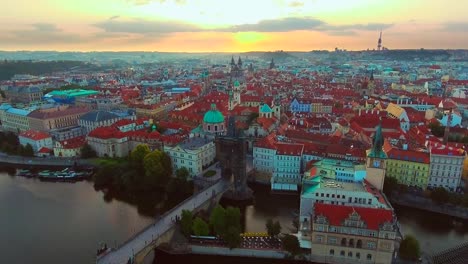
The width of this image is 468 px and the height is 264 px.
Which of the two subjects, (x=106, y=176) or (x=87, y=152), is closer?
(x=106, y=176)

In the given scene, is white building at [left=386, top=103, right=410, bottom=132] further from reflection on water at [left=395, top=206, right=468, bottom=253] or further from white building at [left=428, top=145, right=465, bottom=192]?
reflection on water at [left=395, top=206, right=468, bottom=253]

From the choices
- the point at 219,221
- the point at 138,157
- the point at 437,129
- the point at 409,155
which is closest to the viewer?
the point at 219,221

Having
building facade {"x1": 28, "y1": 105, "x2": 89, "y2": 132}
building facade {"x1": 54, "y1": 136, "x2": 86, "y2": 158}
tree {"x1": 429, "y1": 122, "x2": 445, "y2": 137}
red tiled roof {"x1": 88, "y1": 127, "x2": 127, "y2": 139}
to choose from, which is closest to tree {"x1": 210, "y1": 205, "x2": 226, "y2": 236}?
red tiled roof {"x1": 88, "y1": 127, "x2": 127, "y2": 139}

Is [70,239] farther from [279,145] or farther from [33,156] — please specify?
[33,156]

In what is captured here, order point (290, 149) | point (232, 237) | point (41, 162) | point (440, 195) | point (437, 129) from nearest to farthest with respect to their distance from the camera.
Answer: point (232, 237), point (440, 195), point (290, 149), point (41, 162), point (437, 129)

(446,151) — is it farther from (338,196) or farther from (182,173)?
(182,173)

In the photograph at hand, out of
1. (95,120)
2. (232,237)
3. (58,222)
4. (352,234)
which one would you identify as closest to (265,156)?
(232,237)

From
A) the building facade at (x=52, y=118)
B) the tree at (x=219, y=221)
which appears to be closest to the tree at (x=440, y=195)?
the tree at (x=219, y=221)
